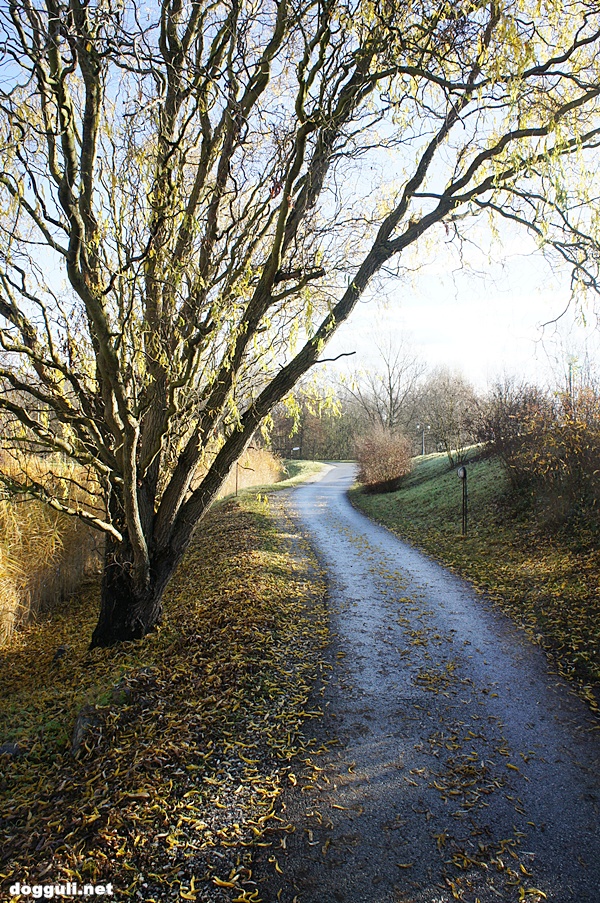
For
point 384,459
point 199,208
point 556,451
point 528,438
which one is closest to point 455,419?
point 384,459

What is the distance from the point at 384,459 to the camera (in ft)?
67.2

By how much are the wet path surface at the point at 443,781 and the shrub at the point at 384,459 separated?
589 inches

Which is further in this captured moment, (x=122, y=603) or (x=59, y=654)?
(x=59, y=654)

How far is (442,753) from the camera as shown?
3.28 meters

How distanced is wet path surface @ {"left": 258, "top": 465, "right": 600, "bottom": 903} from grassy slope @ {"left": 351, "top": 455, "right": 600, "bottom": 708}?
376mm

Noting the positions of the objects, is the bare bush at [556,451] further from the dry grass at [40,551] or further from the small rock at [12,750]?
the small rock at [12,750]

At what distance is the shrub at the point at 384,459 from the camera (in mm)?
20375

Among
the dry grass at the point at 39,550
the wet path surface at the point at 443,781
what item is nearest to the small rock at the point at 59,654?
the dry grass at the point at 39,550

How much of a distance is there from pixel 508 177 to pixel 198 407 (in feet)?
13.0

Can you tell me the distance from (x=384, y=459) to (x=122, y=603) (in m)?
16.3

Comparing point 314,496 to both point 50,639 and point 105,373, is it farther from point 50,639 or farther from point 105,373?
point 105,373

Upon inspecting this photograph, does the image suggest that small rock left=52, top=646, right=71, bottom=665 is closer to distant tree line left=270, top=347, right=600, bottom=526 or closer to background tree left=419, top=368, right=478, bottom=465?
distant tree line left=270, top=347, right=600, bottom=526

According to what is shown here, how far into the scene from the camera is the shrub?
20375 mm

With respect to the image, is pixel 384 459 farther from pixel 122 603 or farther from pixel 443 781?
pixel 443 781
